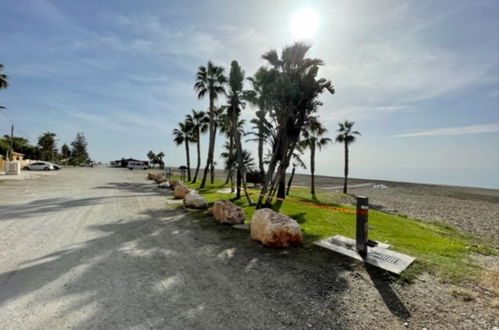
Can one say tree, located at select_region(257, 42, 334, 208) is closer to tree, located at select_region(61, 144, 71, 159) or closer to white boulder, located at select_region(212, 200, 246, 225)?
white boulder, located at select_region(212, 200, 246, 225)

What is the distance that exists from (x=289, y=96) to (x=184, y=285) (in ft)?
24.7

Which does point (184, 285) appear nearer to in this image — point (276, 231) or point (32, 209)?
point (276, 231)

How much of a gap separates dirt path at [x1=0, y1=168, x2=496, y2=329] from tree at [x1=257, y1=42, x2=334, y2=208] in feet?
16.2

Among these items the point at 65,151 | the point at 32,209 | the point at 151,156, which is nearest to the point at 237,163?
the point at 32,209

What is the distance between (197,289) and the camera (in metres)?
3.26

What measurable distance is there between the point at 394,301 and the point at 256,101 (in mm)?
8861

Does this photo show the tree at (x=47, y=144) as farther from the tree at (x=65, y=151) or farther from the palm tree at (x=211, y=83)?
the palm tree at (x=211, y=83)

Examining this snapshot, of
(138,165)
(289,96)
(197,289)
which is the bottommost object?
(197,289)

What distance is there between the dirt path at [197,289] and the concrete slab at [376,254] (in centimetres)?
30

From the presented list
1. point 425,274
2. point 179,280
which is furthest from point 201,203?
point 425,274

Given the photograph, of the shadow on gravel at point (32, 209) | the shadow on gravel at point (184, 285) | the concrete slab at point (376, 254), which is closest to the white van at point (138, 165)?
the shadow on gravel at point (32, 209)

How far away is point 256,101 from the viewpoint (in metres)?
10.4

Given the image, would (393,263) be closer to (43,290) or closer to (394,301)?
(394,301)

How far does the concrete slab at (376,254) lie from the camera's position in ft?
12.9
